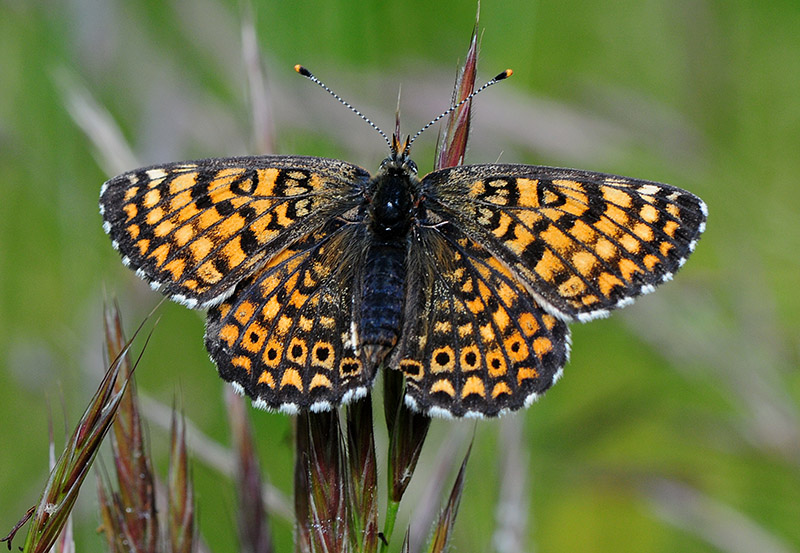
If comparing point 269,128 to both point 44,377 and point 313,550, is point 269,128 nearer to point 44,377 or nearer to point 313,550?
point 313,550

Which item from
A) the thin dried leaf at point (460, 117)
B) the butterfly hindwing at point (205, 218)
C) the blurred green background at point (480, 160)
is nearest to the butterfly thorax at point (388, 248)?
the butterfly hindwing at point (205, 218)

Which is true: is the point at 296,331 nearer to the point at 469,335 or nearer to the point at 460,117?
the point at 469,335

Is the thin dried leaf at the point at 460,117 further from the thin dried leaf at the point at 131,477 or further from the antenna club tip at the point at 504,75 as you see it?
the thin dried leaf at the point at 131,477

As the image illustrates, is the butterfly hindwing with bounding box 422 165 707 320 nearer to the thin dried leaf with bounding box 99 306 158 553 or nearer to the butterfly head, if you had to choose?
the butterfly head

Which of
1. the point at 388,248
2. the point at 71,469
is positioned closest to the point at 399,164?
the point at 388,248

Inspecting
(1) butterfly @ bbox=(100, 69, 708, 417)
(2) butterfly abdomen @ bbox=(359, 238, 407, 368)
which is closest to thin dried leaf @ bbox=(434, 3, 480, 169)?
(1) butterfly @ bbox=(100, 69, 708, 417)

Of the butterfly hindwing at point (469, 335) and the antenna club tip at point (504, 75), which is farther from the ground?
the antenna club tip at point (504, 75)
